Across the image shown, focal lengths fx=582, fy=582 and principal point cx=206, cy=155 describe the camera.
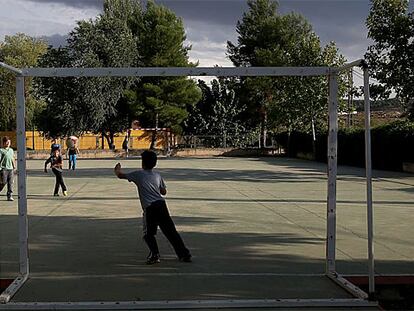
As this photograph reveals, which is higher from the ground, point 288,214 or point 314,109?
point 314,109

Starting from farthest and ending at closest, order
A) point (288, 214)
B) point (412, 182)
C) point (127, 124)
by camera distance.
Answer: point (127, 124)
point (412, 182)
point (288, 214)

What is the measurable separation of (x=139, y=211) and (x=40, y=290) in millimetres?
6887

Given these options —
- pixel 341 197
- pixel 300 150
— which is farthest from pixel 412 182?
pixel 300 150

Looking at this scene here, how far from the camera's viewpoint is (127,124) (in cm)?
5391

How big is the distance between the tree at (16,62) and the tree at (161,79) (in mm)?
9992

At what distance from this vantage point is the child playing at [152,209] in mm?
7855

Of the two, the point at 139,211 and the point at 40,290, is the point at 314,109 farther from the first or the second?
the point at 40,290

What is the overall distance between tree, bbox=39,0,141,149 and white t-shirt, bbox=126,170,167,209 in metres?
39.4

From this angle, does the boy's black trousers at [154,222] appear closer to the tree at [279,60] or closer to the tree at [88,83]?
the tree at [279,60]

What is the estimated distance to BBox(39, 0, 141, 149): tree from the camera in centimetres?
4722

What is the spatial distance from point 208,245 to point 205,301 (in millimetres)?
3205

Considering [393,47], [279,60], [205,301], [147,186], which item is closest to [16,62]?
[279,60]

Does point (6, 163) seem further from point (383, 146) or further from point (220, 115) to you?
point (220, 115)

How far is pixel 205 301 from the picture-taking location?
6102 millimetres
